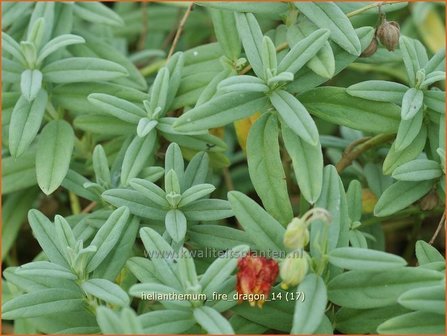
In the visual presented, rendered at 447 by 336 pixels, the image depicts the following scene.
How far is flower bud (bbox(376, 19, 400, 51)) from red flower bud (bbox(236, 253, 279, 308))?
59cm

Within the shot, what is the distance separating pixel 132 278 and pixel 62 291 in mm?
210

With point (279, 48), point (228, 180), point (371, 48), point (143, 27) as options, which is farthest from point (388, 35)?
point (143, 27)

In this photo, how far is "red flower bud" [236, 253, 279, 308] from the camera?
4.83ft

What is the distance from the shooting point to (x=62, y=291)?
158 cm

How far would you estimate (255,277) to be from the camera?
1469mm

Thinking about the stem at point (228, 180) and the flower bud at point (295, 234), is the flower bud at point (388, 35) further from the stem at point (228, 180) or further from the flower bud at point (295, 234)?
the stem at point (228, 180)

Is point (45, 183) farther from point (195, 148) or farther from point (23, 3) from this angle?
point (23, 3)

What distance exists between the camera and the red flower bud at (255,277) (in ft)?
4.83

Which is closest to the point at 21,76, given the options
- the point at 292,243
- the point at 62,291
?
the point at 62,291

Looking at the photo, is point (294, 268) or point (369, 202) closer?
point (294, 268)

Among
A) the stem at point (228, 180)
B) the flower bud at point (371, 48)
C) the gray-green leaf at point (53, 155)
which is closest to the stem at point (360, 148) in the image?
the flower bud at point (371, 48)

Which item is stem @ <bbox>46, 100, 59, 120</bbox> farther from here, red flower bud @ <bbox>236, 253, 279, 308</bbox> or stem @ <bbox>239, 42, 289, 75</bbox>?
red flower bud @ <bbox>236, 253, 279, 308</bbox>

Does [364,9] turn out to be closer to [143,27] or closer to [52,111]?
[52,111]

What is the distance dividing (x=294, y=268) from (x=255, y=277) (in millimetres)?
98
